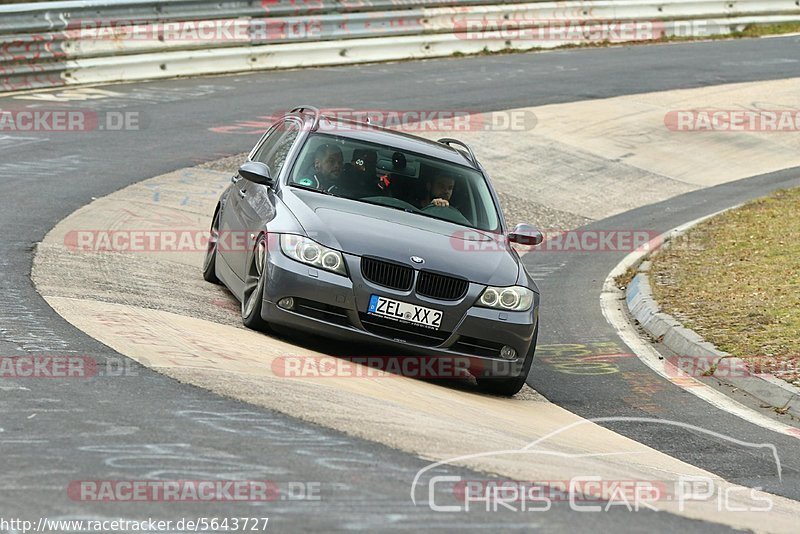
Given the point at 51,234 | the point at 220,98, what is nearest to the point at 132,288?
the point at 51,234

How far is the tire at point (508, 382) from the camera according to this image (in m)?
9.11

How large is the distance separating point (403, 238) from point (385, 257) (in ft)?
1.16

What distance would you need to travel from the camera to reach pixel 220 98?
21.8m

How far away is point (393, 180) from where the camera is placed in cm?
1010

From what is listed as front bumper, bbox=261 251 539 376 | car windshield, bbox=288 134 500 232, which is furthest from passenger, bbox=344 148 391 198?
front bumper, bbox=261 251 539 376

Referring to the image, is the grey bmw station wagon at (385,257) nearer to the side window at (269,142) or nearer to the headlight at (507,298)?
the headlight at (507,298)

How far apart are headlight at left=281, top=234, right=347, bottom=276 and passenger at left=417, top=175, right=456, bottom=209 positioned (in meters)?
1.44

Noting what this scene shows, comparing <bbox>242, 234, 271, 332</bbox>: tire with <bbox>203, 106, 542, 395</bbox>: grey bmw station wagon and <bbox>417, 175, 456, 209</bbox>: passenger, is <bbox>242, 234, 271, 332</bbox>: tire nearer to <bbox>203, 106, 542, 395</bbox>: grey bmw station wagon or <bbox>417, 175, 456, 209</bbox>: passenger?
<bbox>203, 106, 542, 395</bbox>: grey bmw station wagon

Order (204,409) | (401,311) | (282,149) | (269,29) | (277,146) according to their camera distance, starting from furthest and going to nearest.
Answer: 1. (269,29)
2. (277,146)
3. (282,149)
4. (401,311)
5. (204,409)

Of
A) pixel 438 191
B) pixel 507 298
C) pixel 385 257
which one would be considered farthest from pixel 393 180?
pixel 507 298

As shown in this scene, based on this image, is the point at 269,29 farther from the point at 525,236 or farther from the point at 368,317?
the point at 368,317

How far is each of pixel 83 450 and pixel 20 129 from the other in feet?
43.0

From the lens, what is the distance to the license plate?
8625 millimetres

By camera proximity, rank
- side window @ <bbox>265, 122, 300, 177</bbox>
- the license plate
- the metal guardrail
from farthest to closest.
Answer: the metal guardrail, side window @ <bbox>265, 122, 300, 177</bbox>, the license plate
